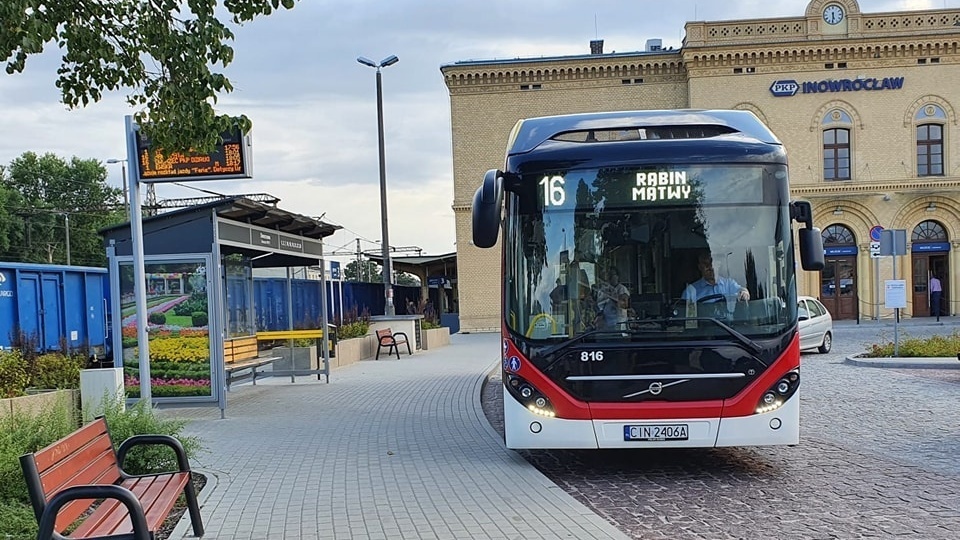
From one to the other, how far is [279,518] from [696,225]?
4.34 meters

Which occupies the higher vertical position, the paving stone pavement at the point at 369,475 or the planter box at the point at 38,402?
the planter box at the point at 38,402

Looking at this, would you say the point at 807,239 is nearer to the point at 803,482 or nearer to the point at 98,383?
the point at 803,482

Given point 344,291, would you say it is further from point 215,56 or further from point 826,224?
point 215,56

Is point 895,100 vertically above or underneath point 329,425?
above

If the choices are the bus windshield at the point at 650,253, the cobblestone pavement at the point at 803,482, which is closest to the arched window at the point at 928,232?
the cobblestone pavement at the point at 803,482

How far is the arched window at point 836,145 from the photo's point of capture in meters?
37.6

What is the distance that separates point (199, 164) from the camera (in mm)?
10273

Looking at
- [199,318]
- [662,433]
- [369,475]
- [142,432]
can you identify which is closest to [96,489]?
[142,432]

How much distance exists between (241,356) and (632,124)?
338 inches

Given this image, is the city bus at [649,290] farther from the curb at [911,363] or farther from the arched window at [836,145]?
the arched window at [836,145]

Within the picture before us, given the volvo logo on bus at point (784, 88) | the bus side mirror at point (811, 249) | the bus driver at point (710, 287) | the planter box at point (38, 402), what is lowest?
the planter box at point (38, 402)

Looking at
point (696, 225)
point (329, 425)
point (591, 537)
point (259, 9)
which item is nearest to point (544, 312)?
point (696, 225)

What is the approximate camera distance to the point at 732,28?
37875mm

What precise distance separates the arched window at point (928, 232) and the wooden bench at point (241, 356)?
31.9m
